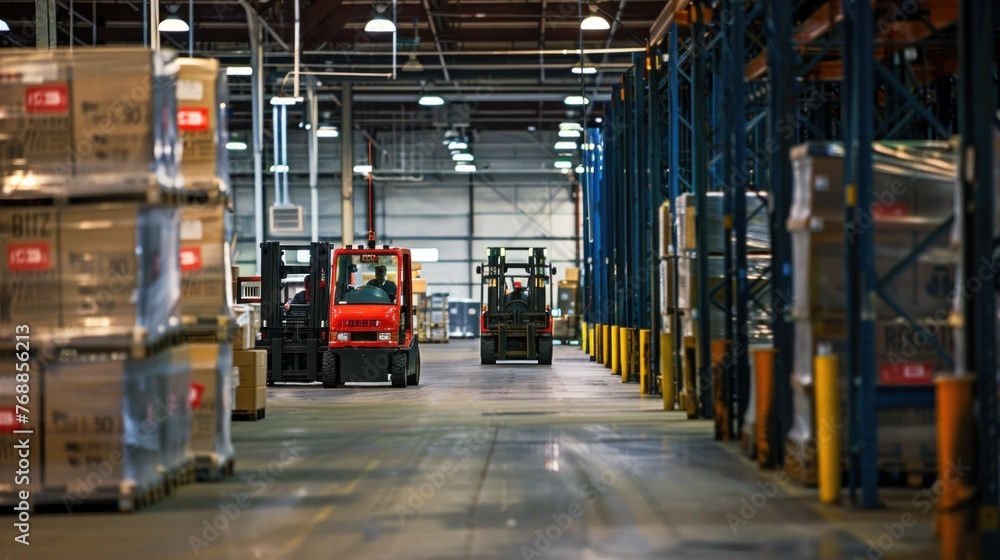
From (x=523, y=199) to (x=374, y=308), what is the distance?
2827 centimetres

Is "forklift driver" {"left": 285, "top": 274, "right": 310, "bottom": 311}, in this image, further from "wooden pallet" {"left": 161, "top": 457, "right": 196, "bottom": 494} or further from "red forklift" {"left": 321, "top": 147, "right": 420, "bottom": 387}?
"wooden pallet" {"left": 161, "top": 457, "right": 196, "bottom": 494}

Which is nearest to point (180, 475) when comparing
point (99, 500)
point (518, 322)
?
point (99, 500)

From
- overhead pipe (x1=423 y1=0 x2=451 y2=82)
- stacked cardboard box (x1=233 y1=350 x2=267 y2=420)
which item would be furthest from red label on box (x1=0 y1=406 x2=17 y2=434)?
overhead pipe (x1=423 y1=0 x2=451 y2=82)

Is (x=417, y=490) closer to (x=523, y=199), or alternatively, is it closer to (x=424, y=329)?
(x=424, y=329)

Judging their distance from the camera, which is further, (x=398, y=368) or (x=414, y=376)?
(x=414, y=376)

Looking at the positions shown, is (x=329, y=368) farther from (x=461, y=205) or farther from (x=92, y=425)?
(x=461, y=205)

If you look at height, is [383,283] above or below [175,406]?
above

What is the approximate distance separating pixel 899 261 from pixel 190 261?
208 inches

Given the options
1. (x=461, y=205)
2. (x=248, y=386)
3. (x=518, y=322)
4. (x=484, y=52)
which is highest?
(x=484, y=52)

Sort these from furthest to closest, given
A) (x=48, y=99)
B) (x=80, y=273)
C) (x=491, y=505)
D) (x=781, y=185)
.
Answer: (x=781, y=185) < (x=491, y=505) < (x=48, y=99) < (x=80, y=273)

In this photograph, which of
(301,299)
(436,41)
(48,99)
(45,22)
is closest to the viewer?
(48,99)

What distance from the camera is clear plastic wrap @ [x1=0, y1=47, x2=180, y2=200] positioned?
320 inches

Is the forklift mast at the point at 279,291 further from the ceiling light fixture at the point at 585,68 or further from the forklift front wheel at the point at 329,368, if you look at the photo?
the ceiling light fixture at the point at 585,68

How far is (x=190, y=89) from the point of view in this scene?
963 cm
